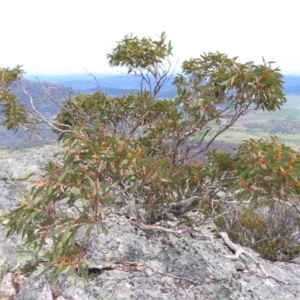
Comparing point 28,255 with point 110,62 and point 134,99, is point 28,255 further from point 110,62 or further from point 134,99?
point 134,99

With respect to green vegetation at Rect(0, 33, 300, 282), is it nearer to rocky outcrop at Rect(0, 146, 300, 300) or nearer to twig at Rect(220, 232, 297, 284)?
rocky outcrop at Rect(0, 146, 300, 300)

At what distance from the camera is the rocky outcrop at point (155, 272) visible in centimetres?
457

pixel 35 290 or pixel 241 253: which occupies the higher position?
pixel 35 290

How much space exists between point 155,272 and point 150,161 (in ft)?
8.03

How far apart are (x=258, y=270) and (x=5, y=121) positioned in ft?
19.7

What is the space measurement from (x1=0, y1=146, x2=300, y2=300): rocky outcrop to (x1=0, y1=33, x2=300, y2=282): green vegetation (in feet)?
1.29

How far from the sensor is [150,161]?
3463 mm

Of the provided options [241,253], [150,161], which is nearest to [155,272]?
[241,253]

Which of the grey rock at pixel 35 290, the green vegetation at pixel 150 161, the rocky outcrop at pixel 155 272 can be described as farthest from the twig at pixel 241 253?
the grey rock at pixel 35 290

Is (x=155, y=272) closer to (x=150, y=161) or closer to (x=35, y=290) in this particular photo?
(x=35, y=290)

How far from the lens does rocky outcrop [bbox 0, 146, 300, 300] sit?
457 centimetres

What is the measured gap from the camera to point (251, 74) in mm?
4898

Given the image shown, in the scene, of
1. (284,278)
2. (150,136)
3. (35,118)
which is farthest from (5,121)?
(284,278)

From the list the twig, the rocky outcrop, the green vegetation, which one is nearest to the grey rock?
the rocky outcrop
